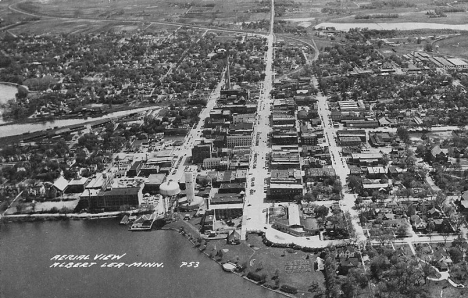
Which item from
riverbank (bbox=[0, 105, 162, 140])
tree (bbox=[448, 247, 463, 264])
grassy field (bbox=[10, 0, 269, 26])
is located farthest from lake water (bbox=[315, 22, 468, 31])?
tree (bbox=[448, 247, 463, 264])

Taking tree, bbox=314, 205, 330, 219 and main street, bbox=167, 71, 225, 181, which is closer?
tree, bbox=314, 205, 330, 219

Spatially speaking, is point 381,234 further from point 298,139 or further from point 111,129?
point 111,129

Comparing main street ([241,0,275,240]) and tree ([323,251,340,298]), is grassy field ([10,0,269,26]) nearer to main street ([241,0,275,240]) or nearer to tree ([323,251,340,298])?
main street ([241,0,275,240])

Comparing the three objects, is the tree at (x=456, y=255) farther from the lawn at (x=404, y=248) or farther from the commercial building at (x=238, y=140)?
the commercial building at (x=238, y=140)

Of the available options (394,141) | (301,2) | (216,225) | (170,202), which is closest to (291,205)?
(216,225)

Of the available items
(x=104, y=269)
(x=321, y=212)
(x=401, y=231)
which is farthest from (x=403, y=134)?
(x=104, y=269)
